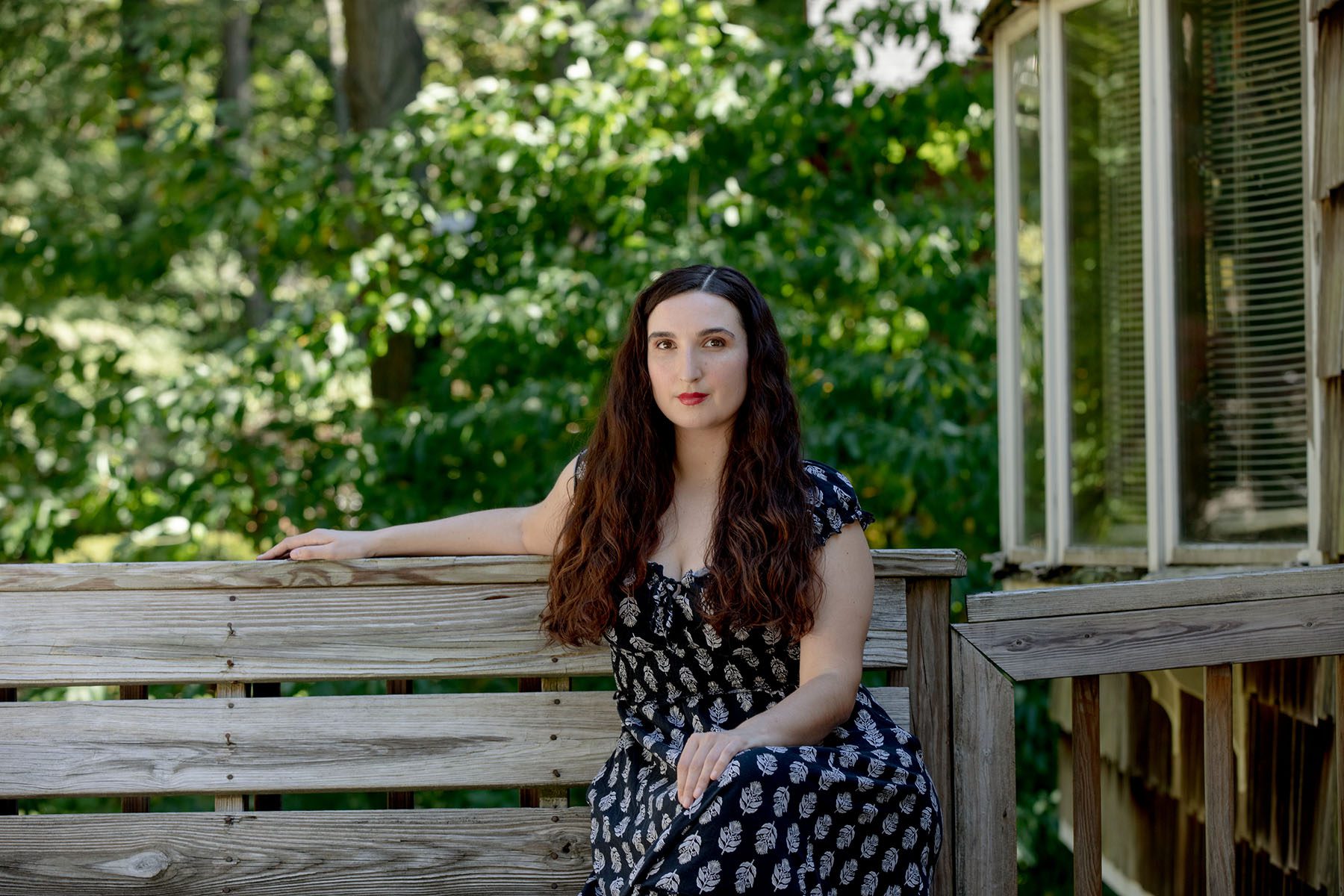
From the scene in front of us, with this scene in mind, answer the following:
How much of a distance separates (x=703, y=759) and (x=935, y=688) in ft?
1.84

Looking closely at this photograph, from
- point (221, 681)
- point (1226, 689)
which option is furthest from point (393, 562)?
point (1226, 689)

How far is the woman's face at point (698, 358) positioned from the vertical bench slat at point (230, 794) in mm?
909

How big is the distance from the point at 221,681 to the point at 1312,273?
2504mm

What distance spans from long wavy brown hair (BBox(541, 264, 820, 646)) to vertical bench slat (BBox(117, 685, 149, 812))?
75 cm

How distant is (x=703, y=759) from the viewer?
1821mm

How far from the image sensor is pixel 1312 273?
2.96 meters

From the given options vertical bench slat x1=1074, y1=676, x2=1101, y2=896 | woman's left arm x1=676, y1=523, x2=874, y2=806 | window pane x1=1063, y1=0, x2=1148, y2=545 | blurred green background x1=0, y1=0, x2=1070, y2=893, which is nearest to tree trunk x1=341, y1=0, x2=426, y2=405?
blurred green background x1=0, y1=0, x2=1070, y2=893

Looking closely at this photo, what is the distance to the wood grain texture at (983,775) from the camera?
7.11ft

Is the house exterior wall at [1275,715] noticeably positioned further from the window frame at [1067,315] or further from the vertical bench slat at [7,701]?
the vertical bench slat at [7,701]

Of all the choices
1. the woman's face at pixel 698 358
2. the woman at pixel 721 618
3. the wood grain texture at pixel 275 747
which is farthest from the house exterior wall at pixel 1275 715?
the wood grain texture at pixel 275 747

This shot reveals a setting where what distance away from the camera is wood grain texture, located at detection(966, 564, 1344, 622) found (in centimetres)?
220

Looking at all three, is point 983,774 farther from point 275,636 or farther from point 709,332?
point 275,636

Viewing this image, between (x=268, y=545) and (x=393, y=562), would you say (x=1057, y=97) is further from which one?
(x=268, y=545)

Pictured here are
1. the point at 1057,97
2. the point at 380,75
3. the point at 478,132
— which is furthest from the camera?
the point at 380,75
